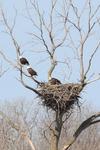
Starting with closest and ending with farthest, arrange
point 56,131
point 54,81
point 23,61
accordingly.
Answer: point 56,131 < point 23,61 < point 54,81

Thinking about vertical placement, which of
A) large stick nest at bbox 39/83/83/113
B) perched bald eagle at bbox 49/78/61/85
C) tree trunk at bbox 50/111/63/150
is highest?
perched bald eagle at bbox 49/78/61/85

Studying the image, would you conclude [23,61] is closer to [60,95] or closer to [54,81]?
[54,81]

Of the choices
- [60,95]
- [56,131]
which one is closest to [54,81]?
[60,95]

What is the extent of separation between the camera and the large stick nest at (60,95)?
52.2 ft

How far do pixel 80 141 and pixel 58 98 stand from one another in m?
31.9

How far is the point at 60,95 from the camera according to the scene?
16.0 metres

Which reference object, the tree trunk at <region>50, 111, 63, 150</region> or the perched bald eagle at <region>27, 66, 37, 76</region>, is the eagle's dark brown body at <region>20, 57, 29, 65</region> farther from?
the tree trunk at <region>50, 111, 63, 150</region>

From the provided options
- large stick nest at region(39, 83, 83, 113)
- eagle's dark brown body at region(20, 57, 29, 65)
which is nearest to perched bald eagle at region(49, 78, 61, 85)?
large stick nest at region(39, 83, 83, 113)

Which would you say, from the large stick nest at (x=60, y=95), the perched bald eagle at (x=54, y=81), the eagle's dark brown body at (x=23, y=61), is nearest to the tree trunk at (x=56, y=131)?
the large stick nest at (x=60, y=95)

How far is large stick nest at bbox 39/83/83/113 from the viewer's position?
15.9 metres

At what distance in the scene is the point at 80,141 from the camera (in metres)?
47.6

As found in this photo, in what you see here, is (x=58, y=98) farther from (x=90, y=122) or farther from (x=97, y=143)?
(x=97, y=143)

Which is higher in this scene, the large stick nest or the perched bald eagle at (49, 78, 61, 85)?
the perched bald eagle at (49, 78, 61, 85)

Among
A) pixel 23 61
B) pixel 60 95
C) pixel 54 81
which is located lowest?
pixel 60 95
